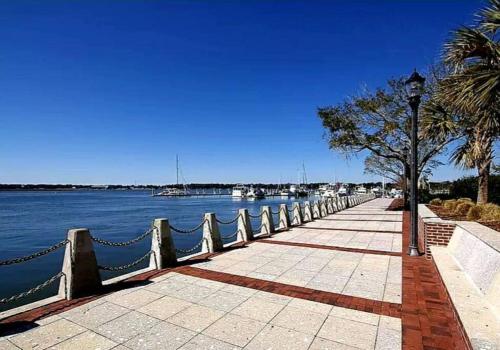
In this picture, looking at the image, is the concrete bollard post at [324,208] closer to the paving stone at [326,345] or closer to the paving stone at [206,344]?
the paving stone at [326,345]

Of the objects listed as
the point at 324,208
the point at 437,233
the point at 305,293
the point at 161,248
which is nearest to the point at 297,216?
the point at 324,208

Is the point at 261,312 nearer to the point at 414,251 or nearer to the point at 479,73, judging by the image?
the point at 414,251

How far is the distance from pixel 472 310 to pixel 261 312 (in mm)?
2886

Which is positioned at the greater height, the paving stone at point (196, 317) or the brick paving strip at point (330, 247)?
the brick paving strip at point (330, 247)

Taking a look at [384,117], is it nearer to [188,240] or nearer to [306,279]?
[188,240]

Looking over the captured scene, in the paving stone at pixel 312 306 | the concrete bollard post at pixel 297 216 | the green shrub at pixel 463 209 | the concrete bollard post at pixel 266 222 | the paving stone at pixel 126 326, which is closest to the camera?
the paving stone at pixel 126 326

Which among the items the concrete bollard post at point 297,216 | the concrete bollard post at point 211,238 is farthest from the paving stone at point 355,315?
the concrete bollard post at point 297,216

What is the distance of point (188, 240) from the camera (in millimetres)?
21500

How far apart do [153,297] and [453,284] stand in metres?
5.09

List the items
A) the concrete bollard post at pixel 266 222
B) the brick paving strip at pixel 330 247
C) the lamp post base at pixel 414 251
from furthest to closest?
1. the concrete bollard post at pixel 266 222
2. the brick paving strip at pixel 330 247
3. the lamp post base at pixel 414 251

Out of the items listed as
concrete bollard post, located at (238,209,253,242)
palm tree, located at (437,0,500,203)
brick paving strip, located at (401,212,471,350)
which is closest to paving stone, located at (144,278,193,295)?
brick paving strip, located at (401,212,471,350)

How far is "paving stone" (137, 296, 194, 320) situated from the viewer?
16.5 ft

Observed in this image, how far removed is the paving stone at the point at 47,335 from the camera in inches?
163

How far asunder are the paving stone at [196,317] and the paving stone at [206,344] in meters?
0.28
